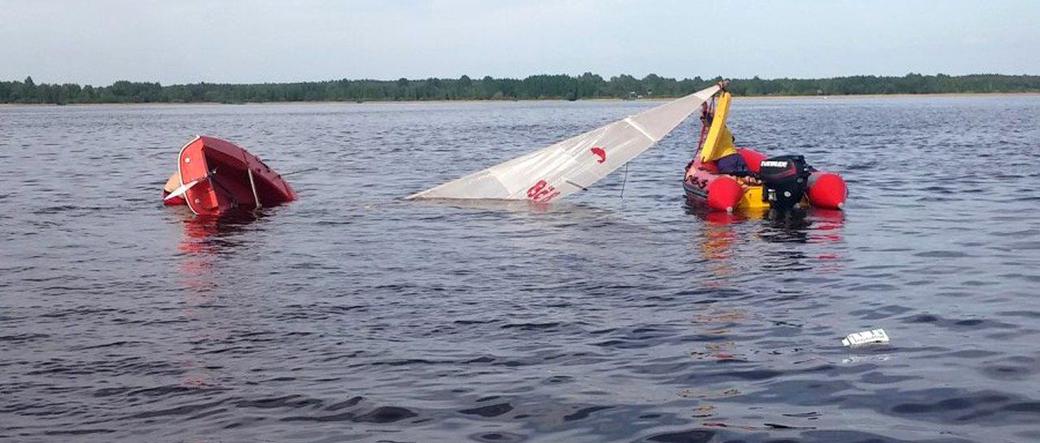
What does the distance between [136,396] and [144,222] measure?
47.1 feet

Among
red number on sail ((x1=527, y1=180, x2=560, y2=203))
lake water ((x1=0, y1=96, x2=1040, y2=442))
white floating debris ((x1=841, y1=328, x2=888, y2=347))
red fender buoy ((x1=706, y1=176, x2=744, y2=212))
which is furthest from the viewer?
red number on sail ((x1=527, y1=180, x2=560, y2=203))

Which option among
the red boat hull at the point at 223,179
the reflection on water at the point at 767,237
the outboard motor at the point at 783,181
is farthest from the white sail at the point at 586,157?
the red boat hull at the point at 223,179

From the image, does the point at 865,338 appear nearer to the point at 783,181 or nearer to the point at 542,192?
the point at 783,181

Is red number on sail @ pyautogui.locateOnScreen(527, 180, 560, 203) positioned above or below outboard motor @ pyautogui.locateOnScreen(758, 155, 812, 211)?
below

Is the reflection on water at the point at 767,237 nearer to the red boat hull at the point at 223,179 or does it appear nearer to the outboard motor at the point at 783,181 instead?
the outboard motor at the point at 783,181

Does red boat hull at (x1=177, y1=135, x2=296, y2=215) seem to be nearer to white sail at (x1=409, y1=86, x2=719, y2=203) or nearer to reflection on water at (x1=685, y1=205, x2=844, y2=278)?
white sail at (x1=409, y1=86, x2=719, y2=203)

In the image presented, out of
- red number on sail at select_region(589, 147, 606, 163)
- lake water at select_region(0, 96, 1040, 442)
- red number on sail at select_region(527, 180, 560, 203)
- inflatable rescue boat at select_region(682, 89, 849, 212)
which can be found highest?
red number on sail at select_region(589, 147, 606, 163)

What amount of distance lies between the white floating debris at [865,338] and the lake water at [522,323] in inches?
5.9

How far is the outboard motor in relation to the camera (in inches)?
847

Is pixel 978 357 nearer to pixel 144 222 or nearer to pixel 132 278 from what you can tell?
pixel 132 278

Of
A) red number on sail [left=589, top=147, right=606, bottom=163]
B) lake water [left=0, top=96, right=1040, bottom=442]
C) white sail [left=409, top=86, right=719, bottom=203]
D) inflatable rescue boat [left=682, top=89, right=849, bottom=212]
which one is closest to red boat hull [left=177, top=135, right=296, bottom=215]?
lake water [left=0, top=96, right=1040, bottom=442]

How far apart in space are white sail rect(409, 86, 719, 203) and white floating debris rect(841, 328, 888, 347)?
12.9 metres

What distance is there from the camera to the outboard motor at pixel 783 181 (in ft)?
70.6

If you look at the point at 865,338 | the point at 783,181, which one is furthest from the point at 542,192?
the point at 865,338
